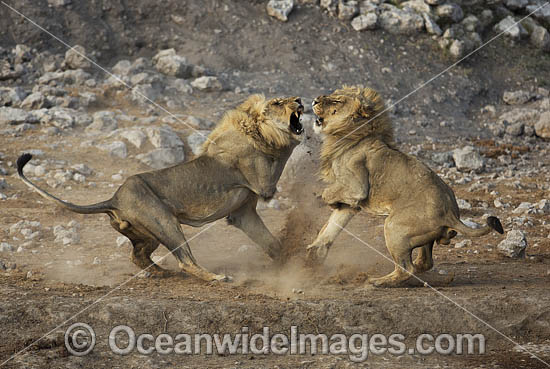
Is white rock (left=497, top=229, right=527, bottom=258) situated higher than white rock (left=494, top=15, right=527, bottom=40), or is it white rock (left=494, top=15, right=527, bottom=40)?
white rock (left=497, top=229, right=527, bottom=258)

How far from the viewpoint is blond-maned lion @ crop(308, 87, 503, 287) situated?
22.1 ft

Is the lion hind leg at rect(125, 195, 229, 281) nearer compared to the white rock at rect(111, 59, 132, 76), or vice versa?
the lion hind leg at rect(125, 195, 229, 281)

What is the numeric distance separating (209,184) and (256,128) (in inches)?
28.7

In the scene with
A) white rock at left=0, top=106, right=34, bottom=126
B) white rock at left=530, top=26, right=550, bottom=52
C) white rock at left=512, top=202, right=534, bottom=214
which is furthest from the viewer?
white rock at left=530, top=26, right=550, bottom=52

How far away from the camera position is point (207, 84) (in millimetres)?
13898

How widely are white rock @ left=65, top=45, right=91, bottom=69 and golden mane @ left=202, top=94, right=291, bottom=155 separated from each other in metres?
7.07

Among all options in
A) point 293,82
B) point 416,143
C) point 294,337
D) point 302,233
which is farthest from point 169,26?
point 294,337

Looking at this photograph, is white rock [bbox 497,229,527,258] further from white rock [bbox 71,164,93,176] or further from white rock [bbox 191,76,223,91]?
white rock [bbox 191,76,223,91]

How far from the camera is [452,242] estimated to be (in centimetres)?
919

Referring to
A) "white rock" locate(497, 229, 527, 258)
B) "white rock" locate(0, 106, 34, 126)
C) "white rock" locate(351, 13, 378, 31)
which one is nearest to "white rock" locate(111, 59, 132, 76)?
"white rock" locate(0, 106, 34, 126)

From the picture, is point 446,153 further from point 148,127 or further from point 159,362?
point 159,362

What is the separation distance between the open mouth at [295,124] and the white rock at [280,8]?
8887mm

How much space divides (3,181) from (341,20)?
861 cm

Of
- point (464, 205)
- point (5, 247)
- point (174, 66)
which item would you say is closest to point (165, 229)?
point (5, 247)
